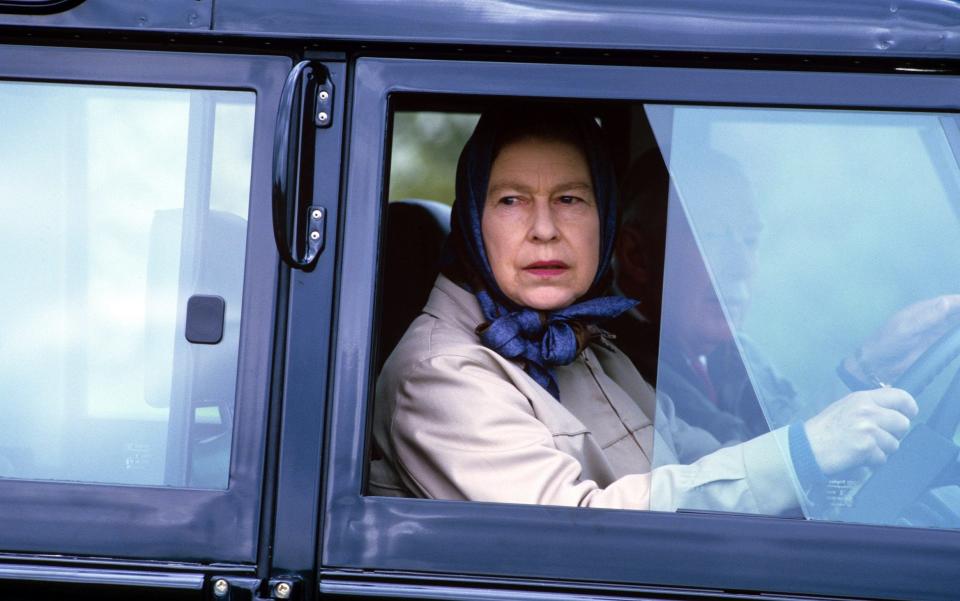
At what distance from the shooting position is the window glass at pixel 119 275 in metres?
1.84

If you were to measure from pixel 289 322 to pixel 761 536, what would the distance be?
0.79 meters

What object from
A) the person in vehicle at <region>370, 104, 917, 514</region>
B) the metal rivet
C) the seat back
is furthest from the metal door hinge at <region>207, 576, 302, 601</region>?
the seat back

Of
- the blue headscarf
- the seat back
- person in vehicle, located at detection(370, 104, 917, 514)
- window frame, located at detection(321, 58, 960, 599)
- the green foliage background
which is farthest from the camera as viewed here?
the green foliage background

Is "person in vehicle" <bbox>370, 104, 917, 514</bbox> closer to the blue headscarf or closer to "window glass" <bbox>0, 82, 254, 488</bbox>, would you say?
the blue headscarf

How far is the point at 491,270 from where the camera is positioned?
2375mm

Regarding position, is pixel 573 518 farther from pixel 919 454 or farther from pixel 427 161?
pixel 427 161

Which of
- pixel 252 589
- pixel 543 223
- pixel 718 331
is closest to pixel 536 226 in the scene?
pixel 543 223

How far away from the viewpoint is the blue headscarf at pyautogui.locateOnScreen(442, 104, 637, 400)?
2.27 meters

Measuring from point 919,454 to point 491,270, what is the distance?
933 mm

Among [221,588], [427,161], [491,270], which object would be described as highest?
[427,161]

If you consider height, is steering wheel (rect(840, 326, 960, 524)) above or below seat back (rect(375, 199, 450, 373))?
below

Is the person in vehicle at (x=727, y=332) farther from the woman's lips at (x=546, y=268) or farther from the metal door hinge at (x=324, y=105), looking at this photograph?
the metal door hinge at (x=324, y=105)

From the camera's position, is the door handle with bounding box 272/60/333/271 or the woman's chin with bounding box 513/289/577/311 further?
the woman's chin with bounding box 513/289/577/311

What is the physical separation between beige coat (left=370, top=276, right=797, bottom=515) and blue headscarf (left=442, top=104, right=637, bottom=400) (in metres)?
0.05
